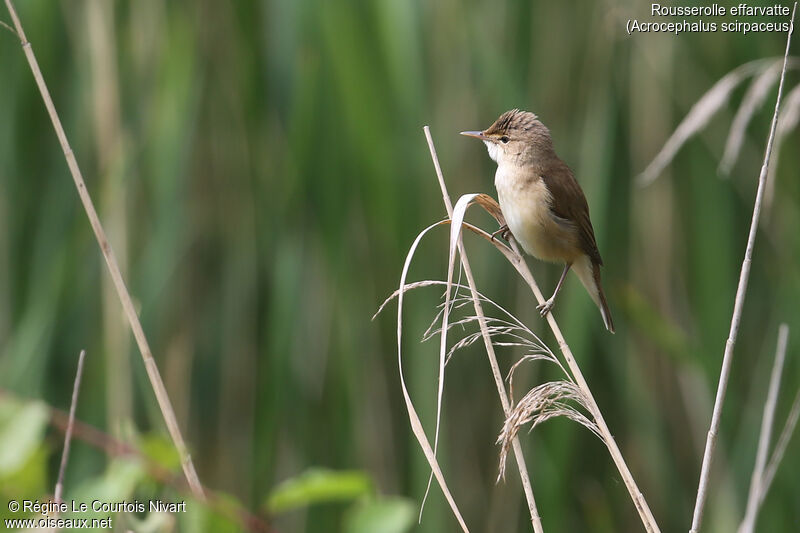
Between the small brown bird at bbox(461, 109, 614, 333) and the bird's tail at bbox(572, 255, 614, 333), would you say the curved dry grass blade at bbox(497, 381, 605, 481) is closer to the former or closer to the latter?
the small brown bird at bbox(461, 109, 614, 333)

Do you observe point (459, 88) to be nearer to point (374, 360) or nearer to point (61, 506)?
point (374, 360)

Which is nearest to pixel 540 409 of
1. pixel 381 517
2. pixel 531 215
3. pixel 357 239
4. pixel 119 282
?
pixel 381 517

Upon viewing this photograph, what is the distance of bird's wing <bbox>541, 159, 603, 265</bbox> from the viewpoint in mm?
2322

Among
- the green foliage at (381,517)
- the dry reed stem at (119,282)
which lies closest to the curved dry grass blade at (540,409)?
the green foliage at (381,517)

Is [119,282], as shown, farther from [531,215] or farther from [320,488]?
[531,215]

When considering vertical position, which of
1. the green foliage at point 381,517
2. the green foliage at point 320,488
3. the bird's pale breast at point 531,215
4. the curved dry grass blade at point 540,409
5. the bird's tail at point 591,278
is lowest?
the green foliage at point 381,517

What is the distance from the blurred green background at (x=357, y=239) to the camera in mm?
2535

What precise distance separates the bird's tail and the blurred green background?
72 millimetres

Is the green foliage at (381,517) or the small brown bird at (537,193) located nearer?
the green foliage at (381,517)

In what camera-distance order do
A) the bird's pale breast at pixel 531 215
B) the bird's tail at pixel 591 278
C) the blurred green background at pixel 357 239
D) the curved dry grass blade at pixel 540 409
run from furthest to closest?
the blurred green background at pixel 357 239
the bird's tail at pixel 591 278
the bird's pale breast at pixel 531 215
the curved dry grass blade at pixel 540 409

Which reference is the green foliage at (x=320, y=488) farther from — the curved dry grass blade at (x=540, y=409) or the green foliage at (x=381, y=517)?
the curved dry grass blade at (x=540, y=409)

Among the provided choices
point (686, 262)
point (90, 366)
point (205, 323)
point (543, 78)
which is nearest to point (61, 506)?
point (90, 366)

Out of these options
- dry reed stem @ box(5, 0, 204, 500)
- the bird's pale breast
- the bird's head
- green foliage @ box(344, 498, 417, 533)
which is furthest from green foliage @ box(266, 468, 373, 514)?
the bird's head

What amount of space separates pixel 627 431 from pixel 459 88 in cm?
140
